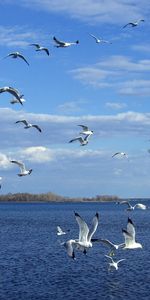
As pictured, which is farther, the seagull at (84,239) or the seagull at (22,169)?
the seagull at (22,169)

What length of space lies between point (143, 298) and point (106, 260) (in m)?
13.8

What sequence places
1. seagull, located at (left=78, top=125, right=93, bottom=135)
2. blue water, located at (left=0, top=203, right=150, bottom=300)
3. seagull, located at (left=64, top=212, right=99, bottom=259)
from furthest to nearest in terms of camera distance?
seagull, located at (left=78, top=125, right=93, bottom=135), blue water, located at (left=0, top=203, right=150, bottom=300), seagull, located at (left=64, top=212, right=99, bottom=259)

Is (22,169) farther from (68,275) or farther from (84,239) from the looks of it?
(84,239)

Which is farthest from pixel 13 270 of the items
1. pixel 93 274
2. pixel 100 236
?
pixel 100 236

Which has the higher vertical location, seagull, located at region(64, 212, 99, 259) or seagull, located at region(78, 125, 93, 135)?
seagull, located at region(78, 125, 93, 135)

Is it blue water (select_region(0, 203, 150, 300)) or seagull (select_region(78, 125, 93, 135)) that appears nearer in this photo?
blue water (select_region(0, 203, 150, 300))

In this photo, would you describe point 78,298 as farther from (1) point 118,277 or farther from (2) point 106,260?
(2) point 106,260

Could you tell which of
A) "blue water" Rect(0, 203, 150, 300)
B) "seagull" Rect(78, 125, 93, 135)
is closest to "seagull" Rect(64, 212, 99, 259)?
"blue water" Rect(0, 203, 150, 300)

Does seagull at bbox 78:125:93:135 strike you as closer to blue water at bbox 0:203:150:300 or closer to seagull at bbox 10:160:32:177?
seagull at bbox 10:160:32:177

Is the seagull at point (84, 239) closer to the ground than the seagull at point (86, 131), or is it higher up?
closer to the ground

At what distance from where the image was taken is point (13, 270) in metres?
42.9

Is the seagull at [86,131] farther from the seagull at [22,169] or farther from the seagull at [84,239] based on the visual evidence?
the seagull at [84,239]

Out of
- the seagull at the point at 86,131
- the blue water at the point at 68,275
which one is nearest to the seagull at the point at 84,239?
the blue water at the point at 68,275

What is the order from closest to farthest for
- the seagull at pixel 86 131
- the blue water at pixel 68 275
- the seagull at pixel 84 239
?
the seagull at pixel 84 239, the blue water at pixel 68 275, the seagull at pixel 86 131
